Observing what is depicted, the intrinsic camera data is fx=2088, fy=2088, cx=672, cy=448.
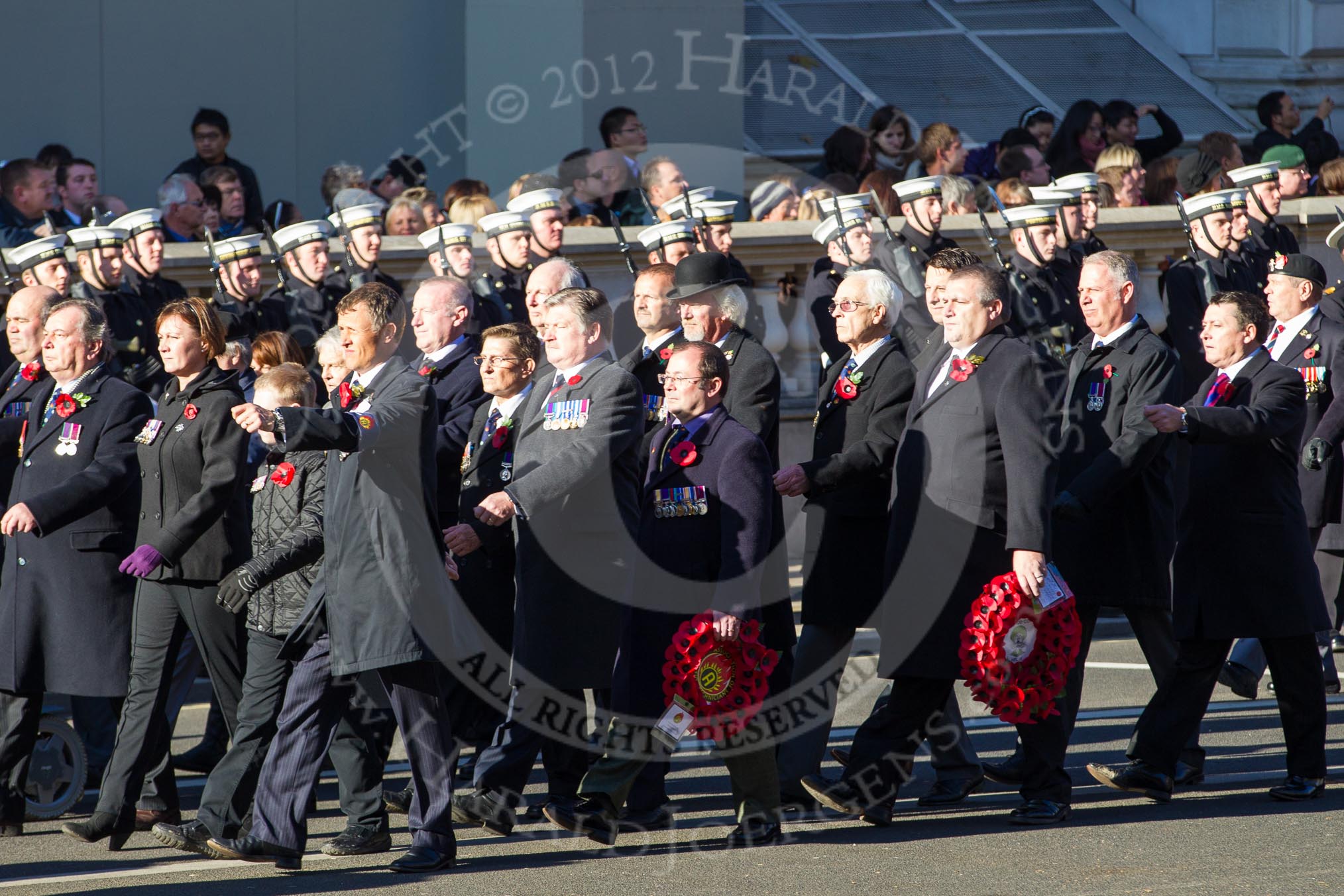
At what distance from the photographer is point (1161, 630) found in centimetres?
754

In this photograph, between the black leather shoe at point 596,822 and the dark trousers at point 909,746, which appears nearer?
the black leather shoe at point 596,822

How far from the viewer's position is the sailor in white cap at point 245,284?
401 inches

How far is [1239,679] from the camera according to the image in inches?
340

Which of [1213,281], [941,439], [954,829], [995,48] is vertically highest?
[995,48]

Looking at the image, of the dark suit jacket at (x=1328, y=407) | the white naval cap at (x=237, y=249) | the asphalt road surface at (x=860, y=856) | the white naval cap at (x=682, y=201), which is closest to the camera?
the asphalt road surface at (x=860, y=856)

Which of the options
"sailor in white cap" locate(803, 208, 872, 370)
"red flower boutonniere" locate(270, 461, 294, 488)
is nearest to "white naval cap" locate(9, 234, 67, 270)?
"red flower boutonniere" locate(270, 461, 294, 488)

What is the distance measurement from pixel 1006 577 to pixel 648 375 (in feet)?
5.93

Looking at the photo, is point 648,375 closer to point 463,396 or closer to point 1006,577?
point 463,396

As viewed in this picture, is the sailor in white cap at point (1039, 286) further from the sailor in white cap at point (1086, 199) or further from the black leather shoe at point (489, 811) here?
the black leather shoe at point (489, 811)

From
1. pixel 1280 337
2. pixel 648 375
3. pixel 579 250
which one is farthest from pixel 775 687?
pixel 579 250

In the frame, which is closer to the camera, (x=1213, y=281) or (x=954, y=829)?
(x=954, y=829)

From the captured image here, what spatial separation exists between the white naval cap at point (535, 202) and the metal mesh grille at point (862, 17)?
9.02 m

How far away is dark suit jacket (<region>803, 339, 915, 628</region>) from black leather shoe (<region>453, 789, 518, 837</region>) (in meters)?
1.25

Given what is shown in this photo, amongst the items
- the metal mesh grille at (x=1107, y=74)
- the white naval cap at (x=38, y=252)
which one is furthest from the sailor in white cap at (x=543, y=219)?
the metal mesh grille at (x=1107, y=74)
